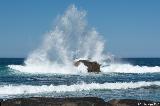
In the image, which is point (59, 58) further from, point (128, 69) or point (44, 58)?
point (128, 69)

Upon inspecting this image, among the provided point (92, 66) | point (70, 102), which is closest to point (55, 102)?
point (70, 102)

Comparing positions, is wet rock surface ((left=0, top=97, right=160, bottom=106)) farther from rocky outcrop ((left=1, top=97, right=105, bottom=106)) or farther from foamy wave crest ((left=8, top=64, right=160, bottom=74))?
foamy wave crest ((left=8, top=64, right=160, bottom=74))

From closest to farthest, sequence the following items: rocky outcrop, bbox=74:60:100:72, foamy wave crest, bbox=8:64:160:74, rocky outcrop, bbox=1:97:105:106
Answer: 1. rocky outcrop, bbox=1:97:105:106
2. rocky outcrop, bbox=74:60:100:72
3. foamy wave crest, bbox=8:64:160:74

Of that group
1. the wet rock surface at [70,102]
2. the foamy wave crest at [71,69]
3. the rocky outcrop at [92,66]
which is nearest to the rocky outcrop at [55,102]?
the wet rock surface at [70,102]

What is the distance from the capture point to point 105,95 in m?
32.2

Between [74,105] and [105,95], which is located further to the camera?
[105,95]

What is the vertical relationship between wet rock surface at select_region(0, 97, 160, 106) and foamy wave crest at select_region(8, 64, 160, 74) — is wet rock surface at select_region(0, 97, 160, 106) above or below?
below

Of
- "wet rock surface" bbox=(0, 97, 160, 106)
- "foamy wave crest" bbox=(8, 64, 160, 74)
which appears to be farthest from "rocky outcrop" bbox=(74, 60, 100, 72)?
"wet rock surface" bbox=(0, 97, 160, 106)

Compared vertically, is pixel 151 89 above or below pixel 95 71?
below

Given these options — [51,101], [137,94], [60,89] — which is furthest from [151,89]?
[51,101]

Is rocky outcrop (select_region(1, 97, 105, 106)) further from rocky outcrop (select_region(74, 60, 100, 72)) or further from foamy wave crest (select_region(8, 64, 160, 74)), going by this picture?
rocky outcrop (select_region(74, 60, 100, 72))

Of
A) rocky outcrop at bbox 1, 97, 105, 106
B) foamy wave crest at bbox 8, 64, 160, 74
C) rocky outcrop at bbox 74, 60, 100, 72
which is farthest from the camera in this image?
foamy wave crest at bbox 8, 64, 160, 74

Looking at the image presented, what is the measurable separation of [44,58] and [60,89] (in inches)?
1406

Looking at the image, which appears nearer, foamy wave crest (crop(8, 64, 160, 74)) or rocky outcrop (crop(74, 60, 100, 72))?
rocky outcrop (crop(74, 60, 100, 72))
